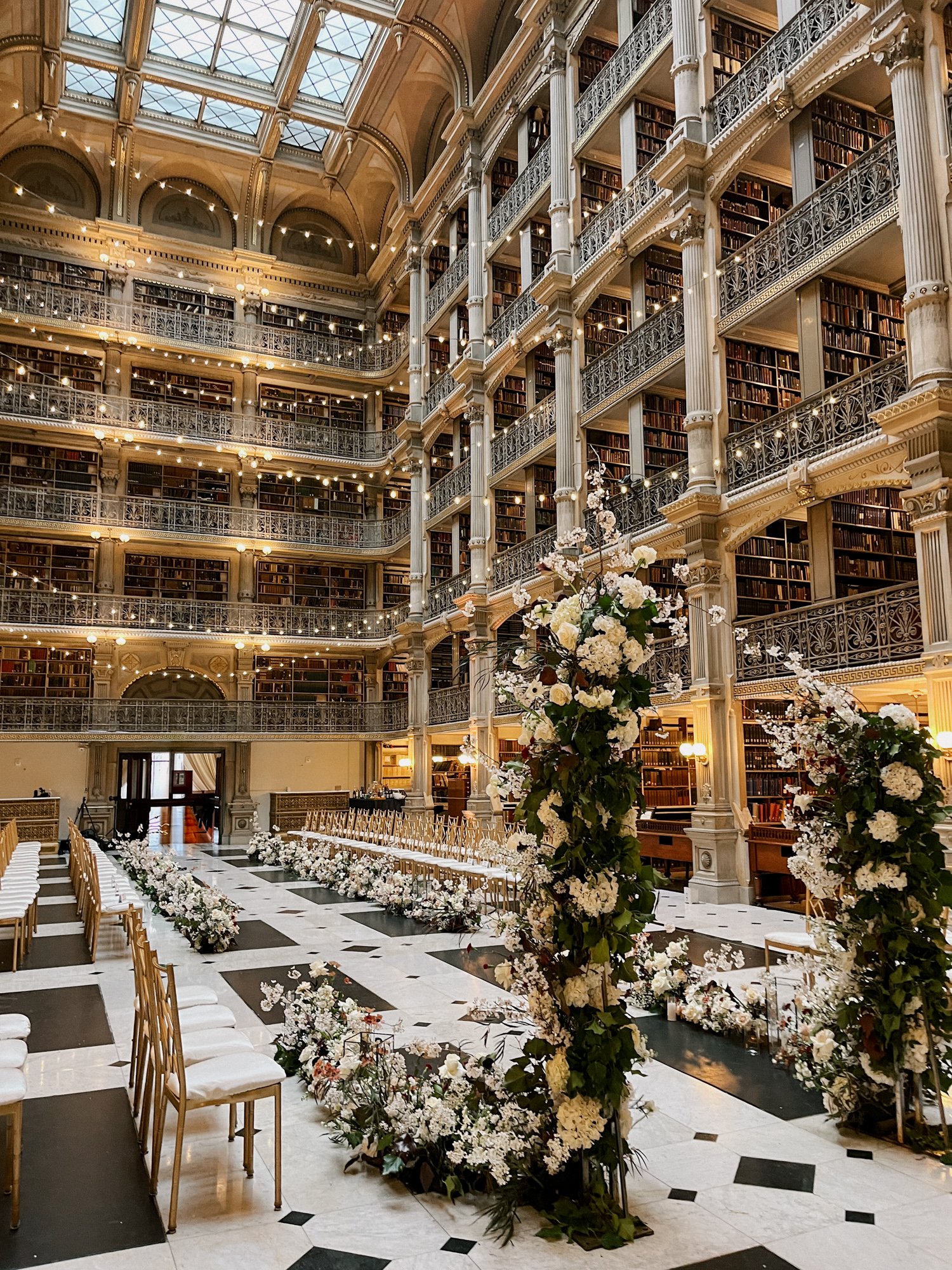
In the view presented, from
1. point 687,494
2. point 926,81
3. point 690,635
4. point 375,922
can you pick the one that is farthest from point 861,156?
point 375,922

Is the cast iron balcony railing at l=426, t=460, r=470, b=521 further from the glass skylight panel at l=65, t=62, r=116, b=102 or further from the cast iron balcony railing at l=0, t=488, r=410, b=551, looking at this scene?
the glass skylight panel at l=65, t=62, r=116, b=102

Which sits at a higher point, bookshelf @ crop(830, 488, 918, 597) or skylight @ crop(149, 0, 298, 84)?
skylight @ crop(149, 0, 298, 84)

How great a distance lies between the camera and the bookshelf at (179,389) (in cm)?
2261

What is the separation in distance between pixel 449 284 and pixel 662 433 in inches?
344

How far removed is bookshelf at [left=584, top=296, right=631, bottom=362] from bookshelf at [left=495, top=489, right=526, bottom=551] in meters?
3.90

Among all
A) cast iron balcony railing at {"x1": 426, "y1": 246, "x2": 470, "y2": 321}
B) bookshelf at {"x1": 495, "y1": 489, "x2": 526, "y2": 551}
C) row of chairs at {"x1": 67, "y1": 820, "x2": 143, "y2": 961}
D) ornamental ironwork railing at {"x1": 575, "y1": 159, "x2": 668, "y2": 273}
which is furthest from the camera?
cast iron balcony railing at {"x1": 426, "y1": 246, "x2": 470, "y2": 321}

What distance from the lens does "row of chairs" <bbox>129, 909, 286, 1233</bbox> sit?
340 centimetres

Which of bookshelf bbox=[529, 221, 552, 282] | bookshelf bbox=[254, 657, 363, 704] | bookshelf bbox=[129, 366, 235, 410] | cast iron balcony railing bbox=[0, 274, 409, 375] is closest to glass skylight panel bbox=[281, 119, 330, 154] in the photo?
cast iron balcony railing bbox=[0, 274, 409, 375]

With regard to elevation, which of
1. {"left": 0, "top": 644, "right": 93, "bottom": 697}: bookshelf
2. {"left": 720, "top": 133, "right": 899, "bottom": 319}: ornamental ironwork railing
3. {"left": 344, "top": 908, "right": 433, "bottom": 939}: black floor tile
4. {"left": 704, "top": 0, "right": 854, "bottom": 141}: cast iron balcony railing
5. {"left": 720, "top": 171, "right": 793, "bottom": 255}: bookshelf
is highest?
{"left": 704, "top": 0, "right": 854, "bottom": 141}: cast iron balcony railing

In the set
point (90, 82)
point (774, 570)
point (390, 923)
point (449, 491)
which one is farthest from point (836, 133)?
point (90, 82)

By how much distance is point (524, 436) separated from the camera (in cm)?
1694

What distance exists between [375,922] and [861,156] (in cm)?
937

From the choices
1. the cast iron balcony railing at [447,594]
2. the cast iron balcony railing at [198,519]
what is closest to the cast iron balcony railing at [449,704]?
the cast iron balcony railing at [447,594]

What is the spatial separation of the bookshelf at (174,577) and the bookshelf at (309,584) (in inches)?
37.5
